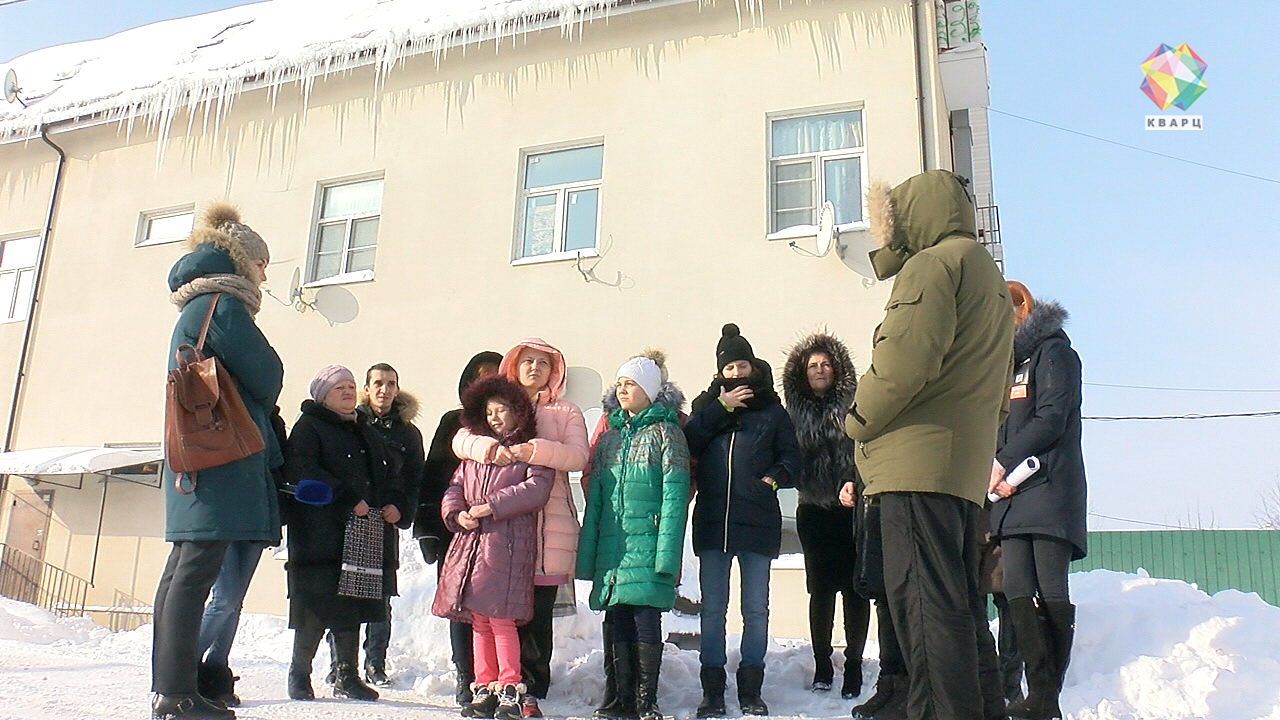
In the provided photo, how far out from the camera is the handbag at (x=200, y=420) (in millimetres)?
3172

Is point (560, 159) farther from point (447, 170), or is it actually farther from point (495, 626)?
point (495, 626)

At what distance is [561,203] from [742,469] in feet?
19.4

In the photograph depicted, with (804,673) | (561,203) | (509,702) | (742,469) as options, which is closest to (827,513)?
(742,469)

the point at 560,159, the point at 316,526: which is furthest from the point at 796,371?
the point at 560,159

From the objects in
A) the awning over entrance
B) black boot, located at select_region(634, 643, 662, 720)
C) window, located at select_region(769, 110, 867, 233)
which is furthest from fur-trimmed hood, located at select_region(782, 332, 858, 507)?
the awning over entrance

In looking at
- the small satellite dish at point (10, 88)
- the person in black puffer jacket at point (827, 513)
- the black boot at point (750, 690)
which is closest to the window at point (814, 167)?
the person in black puffer jacket at point (827, 513)

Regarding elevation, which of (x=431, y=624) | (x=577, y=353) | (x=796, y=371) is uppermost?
(x=577, y=353)

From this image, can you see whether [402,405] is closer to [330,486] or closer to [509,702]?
[330,486]

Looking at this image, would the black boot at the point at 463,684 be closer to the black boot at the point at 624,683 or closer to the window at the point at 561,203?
the black boot at the point at 624,683

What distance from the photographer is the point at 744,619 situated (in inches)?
172

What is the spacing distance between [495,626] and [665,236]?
577 cm

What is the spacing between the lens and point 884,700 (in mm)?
3994

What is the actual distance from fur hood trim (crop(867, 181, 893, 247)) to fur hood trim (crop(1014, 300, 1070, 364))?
1.17 metres

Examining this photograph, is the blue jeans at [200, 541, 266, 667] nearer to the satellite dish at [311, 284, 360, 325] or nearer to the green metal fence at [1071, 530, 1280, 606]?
the satellite dish at [311, 284, 360, 325]
